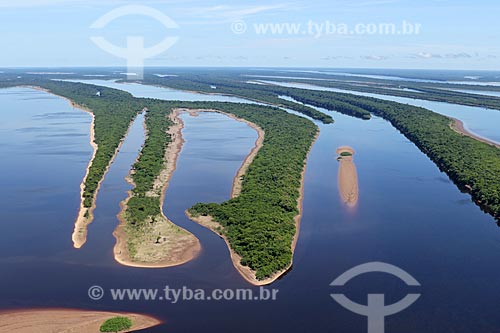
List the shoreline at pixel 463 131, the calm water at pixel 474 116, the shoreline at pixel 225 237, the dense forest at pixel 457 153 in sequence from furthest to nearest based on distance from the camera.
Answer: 1. the calm water at pixel 474 116
2. the shoreline at pixel 463 131
3. the dense forest at pixel 457 153
4. the shoreline at pixel 225 237

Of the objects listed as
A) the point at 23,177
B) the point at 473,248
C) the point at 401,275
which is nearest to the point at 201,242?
the point at 401,275

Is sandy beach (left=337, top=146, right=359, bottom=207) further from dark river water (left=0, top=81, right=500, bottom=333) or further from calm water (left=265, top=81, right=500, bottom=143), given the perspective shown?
calm water (left=265, top=81, right=500, bottom=143)

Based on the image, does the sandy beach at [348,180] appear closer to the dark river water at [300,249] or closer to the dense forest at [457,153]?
the dark river water at [300,249]

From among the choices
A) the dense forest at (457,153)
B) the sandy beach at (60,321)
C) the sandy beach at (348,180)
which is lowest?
the sandy beach at (60,321)

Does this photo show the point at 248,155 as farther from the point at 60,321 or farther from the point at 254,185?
the point at 60,321

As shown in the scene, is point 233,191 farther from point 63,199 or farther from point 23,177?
point 23,177

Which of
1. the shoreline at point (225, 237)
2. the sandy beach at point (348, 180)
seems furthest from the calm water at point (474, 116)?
the shoreline at point (225, 237)
